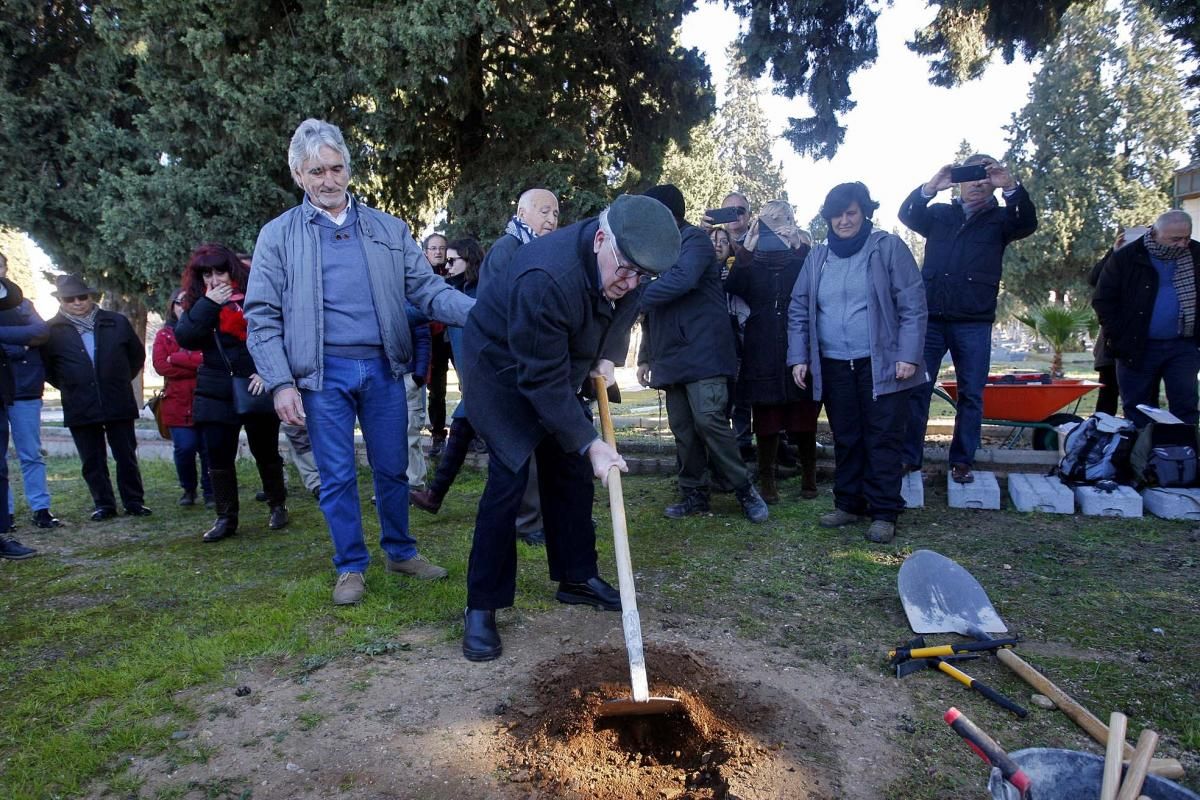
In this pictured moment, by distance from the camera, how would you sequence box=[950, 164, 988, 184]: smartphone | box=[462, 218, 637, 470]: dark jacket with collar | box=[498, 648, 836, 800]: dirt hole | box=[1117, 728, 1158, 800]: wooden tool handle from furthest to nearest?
box=[950, 164, 988, 184]: smartphone, box=[462, 218, 637, 470]: dark jacket with collar, box=[498, 648, 836, 800]: dirt hole, box=[1117, 728, 1158, 800]: wooden tool handle

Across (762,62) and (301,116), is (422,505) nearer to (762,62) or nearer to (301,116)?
(762,62)

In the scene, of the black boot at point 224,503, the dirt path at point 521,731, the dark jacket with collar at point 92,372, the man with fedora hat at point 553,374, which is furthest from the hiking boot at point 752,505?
the dark jacket with collar at point 92,372

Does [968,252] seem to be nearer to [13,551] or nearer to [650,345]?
[650,345]

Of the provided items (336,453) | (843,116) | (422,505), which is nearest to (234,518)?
(422,505)

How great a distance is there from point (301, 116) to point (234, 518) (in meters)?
5.38

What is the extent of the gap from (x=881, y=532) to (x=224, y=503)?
4308 millimetres

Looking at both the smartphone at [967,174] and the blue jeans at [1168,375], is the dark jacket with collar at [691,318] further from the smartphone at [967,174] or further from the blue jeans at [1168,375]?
the blue jeans at [1168,375]

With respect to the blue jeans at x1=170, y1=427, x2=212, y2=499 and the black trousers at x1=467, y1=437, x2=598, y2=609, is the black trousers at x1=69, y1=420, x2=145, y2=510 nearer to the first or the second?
the blue jeans at x1=170, y1=427, x2=212, y2=499

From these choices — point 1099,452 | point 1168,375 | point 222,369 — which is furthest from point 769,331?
point 222,369

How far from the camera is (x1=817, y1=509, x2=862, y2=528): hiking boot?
4.91 metres

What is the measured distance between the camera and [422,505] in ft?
16.9

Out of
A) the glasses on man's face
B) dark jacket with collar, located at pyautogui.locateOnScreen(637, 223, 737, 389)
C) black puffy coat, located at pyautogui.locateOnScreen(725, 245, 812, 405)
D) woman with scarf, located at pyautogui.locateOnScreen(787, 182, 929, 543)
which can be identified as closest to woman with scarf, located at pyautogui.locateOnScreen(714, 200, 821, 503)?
black puffy coat, located at pyautogui.locateOnScreen(725, 245, 812, 405)

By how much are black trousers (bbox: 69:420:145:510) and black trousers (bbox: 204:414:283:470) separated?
153 centimetres

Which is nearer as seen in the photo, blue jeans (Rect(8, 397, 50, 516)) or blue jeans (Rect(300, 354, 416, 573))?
blue jeans (Rect(300, 354, 416, 573))
